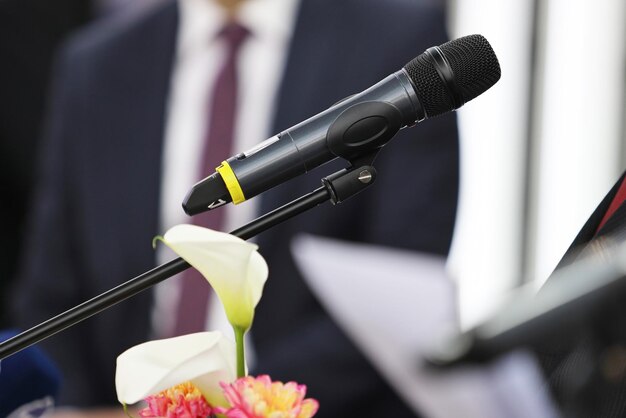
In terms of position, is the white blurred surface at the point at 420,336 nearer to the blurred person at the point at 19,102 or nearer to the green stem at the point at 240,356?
the green stem at the point at 240,356

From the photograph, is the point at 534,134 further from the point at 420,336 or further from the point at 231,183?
the point at 231,183

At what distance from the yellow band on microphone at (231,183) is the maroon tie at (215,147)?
0.74 m

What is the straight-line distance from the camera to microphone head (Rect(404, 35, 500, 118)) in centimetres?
69

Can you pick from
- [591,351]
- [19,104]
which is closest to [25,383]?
[591,351]

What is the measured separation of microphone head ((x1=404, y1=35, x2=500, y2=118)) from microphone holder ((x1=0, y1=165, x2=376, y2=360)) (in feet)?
0.21

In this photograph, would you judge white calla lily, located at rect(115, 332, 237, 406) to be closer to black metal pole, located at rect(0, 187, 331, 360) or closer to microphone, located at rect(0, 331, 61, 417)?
black metal pole, located at rect(0, 187, 331, 360)

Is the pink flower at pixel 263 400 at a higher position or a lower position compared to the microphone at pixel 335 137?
lower

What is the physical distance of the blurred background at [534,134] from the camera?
2363 mm

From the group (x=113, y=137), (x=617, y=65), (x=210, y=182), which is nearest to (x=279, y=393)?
(x=210, y=182)

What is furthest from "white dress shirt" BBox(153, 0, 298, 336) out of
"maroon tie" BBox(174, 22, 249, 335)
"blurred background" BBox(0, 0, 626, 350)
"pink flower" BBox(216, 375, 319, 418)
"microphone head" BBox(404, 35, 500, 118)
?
"pink flower" BBox(216, 375, 319, 418)

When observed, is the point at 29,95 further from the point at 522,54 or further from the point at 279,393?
the point at 279,393

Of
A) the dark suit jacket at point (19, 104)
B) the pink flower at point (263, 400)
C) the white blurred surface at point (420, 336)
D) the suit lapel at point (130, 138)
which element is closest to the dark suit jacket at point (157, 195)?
the suit lapel at point (130, 138)

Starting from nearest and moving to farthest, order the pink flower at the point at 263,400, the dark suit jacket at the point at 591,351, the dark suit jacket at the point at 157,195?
the pink flower at the point at 263,400 < the dark suit jacket at the point at 591,351 < the dark suit jacket at the point at 157,195

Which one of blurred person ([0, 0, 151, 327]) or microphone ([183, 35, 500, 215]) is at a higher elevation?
blurred person ([0, 0, 151, 327])
